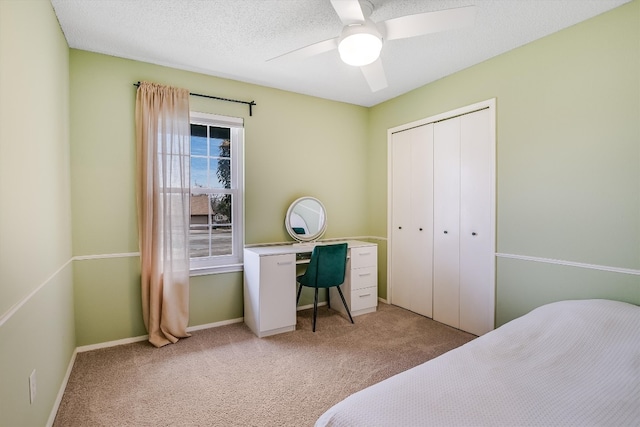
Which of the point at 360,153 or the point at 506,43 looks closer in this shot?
the point at 506,43

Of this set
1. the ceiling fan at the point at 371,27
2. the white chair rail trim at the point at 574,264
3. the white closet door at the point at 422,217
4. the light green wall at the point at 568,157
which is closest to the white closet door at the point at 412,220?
the white closet door at the point at 422,217

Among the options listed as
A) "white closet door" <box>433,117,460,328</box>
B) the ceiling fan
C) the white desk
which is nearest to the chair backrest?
the white desk

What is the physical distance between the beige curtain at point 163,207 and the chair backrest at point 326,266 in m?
1.17

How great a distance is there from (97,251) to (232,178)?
137 cm

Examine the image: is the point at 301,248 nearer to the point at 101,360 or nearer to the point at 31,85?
the point at 101,360

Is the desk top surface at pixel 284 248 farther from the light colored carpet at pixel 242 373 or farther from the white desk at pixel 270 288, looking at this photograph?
the light colored carpet at pixel 242 373

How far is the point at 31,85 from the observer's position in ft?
5.16

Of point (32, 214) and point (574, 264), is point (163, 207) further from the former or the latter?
point (574, 264)

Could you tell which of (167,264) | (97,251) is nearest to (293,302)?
(167,264)

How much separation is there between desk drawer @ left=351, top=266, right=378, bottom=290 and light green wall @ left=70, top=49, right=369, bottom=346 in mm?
671

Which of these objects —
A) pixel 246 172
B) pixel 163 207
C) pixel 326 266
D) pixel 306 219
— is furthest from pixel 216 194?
pixel 326 266

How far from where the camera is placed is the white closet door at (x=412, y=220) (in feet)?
11.1

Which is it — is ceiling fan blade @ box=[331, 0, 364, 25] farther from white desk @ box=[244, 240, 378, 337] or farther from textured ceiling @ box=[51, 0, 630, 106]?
white desk @ box=[244, 240, 378, 337]

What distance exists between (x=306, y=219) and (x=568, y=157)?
8.13 ft
